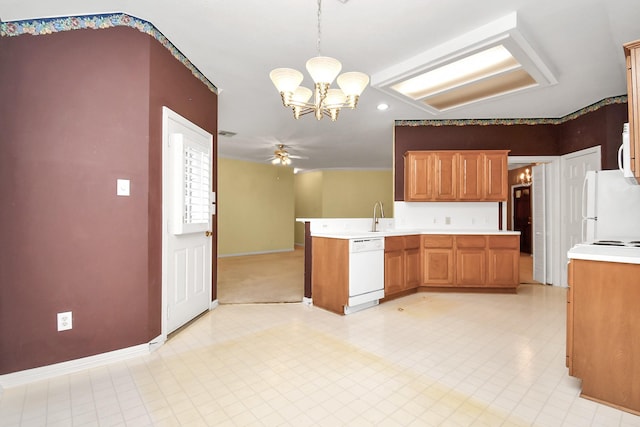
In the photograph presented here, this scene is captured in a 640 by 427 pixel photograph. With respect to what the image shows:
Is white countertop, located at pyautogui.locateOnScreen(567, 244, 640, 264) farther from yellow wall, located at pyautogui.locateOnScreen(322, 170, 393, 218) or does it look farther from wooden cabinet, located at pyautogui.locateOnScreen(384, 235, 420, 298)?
yellow wall, located at pyautogui.locateOnScreen(322, 170, 393, 218)

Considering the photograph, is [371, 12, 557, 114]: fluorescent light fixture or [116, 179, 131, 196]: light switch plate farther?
[371, 12, 557, 114]: fluorescent light fixture

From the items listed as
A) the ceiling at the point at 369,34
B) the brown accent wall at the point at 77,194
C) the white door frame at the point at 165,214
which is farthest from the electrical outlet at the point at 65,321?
the ceiling at the point at 369,34

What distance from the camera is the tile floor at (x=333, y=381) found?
170 cm

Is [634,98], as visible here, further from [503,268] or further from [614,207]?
[503,268]

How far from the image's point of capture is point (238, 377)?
6.95ft

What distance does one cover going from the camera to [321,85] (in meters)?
2.06

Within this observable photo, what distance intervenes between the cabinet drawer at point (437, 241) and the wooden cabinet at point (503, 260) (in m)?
0.52

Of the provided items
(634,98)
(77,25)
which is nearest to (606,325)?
(634,98)

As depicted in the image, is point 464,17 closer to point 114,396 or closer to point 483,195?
point 483,195

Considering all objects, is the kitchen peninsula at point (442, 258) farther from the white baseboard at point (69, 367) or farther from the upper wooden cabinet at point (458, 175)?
the white baseboard at point (69, 367)

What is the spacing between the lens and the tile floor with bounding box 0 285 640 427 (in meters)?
1.70

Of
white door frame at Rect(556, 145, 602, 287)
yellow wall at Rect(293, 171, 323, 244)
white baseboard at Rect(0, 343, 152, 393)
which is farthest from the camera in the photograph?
yellow wall at Rect(293, 171, 323, 244)

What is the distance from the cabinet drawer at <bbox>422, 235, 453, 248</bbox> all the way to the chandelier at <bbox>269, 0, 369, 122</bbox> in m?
2.61

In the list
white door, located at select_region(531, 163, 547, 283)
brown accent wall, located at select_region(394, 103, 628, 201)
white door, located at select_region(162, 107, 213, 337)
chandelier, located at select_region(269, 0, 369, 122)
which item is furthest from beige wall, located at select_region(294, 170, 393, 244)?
chandelier, located at select_region(269, 0, 369, 122)
